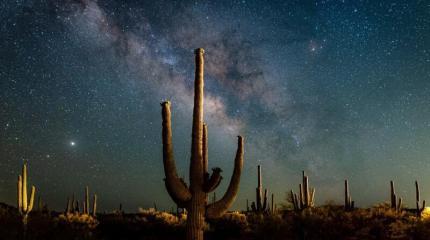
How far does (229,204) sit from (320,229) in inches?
310

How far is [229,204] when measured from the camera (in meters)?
10.4

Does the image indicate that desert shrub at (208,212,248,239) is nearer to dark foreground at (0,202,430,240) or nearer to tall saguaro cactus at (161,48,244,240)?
dark foreground at (0,202,430,240)

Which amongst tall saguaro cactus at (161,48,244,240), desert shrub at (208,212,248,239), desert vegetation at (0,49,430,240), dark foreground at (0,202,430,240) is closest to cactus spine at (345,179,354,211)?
desert vegetation at (0,49,430,240)

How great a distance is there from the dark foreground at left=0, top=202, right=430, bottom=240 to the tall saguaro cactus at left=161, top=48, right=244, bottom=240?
242 inches

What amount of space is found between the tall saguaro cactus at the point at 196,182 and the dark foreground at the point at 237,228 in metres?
6.15

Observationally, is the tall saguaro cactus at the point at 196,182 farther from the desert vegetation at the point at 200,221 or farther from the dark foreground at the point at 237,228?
the dark foreground at the point at 237,228

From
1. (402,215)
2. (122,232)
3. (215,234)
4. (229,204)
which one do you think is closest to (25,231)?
(122,232)

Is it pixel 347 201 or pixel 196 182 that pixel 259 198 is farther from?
pixel 196 182

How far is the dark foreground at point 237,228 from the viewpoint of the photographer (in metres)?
15.6

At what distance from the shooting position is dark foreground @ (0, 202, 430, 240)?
15.6 metres

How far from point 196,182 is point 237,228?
9.13 metres

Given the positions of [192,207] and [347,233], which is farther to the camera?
[347,233]

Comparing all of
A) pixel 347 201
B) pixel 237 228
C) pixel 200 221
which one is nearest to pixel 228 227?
pixel 237 228

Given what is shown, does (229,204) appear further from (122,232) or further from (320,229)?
(122,232)
